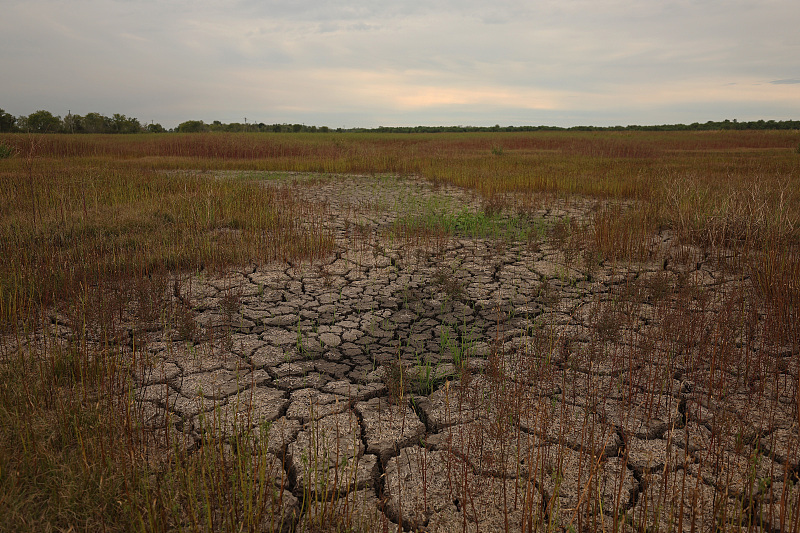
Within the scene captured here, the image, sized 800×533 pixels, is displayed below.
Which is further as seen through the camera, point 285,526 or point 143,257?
point 143,257

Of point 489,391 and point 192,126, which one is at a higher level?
point 192,126

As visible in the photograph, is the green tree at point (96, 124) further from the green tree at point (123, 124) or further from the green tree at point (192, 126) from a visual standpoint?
the green tree at point (192, 126)

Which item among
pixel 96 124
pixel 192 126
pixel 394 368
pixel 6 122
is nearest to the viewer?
pixel 394 368

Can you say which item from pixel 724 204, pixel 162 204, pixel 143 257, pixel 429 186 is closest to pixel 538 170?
pixel 429 186

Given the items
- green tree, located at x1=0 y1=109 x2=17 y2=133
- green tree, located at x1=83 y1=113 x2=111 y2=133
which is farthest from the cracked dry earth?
green tree, located at x1=83 y1=113 x2=111 y2=133

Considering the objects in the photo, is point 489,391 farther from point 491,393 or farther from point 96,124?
point 96,124

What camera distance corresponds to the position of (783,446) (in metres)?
2.52

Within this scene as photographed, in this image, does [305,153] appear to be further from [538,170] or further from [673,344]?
[673,344]

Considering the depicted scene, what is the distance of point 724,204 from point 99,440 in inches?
296

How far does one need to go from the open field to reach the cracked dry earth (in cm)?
2

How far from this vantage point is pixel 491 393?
121 inches

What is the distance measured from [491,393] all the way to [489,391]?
3cm

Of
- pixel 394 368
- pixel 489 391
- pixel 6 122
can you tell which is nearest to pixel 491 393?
pixel 489 391

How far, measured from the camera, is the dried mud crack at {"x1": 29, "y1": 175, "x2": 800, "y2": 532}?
2107 millimetres
